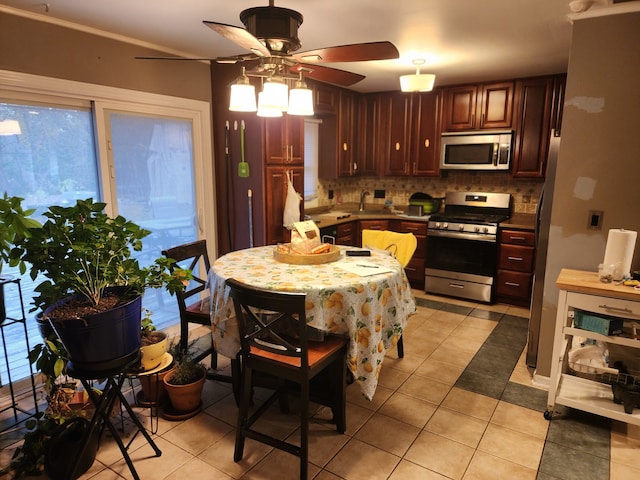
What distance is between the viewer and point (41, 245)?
1675 millimetres

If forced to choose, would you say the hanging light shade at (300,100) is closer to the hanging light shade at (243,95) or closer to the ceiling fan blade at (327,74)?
the ceiling fan blade at (327,74)

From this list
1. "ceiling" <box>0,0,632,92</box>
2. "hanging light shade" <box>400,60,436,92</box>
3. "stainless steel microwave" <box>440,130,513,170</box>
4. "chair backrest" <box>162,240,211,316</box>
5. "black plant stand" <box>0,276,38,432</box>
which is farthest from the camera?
"stainless steel microwave" <box>440,130,513,170</box>

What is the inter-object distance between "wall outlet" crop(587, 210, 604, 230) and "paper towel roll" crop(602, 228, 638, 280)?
19 cm

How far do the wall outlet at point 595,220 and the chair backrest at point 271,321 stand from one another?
1.86m

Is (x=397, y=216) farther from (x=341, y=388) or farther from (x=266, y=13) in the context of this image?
(x=266, y=13)

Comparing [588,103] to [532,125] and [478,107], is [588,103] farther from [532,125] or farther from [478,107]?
[478,107]

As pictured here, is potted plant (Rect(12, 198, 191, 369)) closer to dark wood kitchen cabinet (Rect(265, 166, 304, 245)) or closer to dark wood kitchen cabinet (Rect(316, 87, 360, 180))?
dark wood kitchen cabinet (Rect(265, 166, 304, 245))

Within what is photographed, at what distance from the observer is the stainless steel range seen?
4270 millimetres

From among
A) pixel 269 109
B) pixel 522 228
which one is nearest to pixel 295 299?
pixel 269 109

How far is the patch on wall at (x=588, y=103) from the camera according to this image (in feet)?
7.74

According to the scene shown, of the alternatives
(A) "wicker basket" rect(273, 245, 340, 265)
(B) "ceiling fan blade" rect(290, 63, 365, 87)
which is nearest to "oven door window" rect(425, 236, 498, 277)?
(A) "wicker basket" rect(273, 245, 340, 265)

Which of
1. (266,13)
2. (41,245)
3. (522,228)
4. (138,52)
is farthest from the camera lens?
(522,228)

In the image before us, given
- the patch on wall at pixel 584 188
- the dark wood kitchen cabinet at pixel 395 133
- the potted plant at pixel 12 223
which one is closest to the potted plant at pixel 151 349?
the potted plant at pixel 12 223

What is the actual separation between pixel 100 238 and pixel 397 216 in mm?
3608
